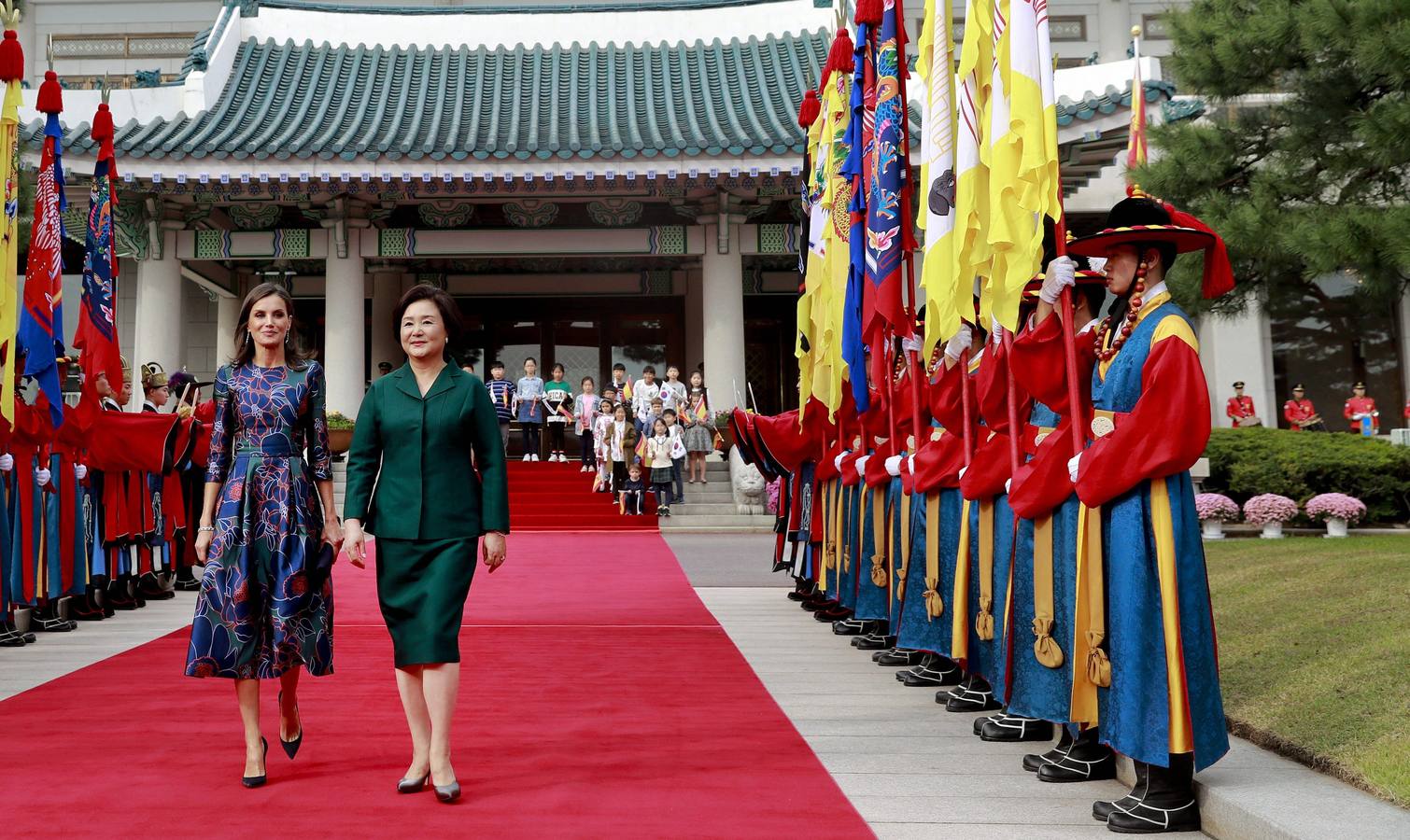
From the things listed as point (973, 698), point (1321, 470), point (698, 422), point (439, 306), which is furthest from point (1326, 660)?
point (698, 422)

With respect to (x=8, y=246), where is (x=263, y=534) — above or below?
below

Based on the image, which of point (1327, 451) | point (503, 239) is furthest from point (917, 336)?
point (503, 239)

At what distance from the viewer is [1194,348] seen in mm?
3121

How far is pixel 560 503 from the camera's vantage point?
1448cm

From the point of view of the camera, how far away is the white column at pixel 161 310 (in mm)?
14758

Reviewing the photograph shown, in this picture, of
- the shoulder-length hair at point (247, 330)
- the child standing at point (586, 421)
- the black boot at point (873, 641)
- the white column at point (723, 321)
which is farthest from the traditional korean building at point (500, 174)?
the shoulder-length hair at point (247, 330)

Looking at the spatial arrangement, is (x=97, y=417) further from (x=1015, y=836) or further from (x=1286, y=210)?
(x=1286, y=210)

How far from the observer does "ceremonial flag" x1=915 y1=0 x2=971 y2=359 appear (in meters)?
4.74

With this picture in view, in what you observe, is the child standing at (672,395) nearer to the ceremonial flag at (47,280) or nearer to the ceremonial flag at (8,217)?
the ceremonial flag at (47,280)

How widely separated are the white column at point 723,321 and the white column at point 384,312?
5.00 m

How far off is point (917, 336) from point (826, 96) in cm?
252

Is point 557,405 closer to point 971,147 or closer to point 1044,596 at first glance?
point 971,147

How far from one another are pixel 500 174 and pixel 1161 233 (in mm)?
11509

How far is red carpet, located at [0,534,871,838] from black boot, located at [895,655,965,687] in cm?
71
